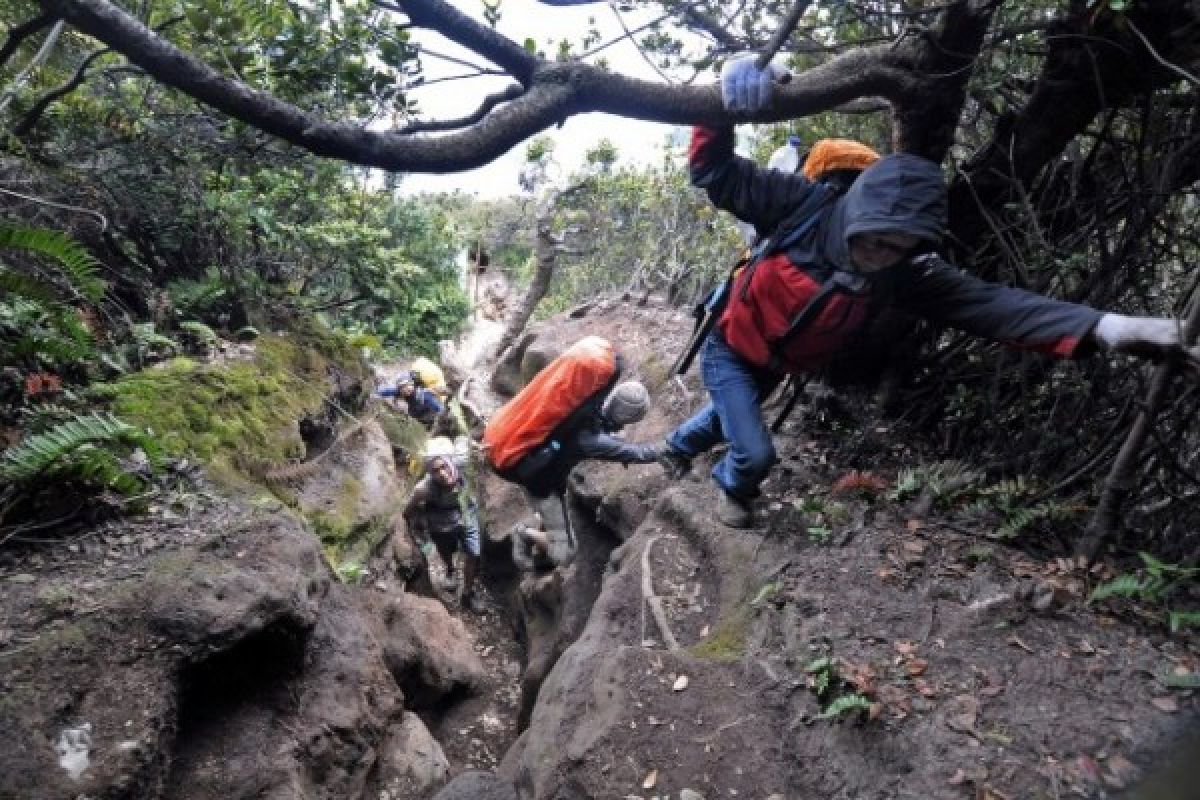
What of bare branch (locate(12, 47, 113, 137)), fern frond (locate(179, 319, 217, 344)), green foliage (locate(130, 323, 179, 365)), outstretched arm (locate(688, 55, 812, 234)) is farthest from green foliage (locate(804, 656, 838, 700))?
fern frond (locate(179, 319, 217, 344))

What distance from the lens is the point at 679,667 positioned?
405cm

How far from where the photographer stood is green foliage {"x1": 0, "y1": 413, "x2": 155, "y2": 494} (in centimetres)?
379

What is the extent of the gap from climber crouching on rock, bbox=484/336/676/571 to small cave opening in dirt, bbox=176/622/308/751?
291cm

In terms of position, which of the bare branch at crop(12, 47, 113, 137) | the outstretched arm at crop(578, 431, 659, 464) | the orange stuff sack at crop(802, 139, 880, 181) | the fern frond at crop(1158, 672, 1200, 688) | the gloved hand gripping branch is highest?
the bare branch at crop(12, 47, 113, 137)

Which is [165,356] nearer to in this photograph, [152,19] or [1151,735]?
[152,19]

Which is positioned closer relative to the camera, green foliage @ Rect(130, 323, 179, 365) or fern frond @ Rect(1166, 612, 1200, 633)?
fern frond @ Rect(1166, 612, 1200, 633)

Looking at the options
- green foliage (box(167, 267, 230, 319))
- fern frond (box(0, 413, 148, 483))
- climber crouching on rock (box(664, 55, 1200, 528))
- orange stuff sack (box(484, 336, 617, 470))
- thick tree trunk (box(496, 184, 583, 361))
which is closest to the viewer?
climber crouching on rock (box(664, 55, 1200, 528))

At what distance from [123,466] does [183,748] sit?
1.88 meters

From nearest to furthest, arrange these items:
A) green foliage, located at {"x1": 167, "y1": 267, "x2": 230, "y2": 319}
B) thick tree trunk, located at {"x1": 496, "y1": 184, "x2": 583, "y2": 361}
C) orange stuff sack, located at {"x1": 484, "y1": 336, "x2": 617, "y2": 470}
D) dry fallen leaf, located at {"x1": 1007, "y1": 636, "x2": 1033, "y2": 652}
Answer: dry fallen leaf, located at {"x1": 1007, "y1": 636, "x2": 1033, "y2": 652} < orange stuff sack, located at {"x1": 484, "y1": 336, "x2": 617, "y2": 470} < green foliage, located at {"x1": 167, "y1": 267, "x2": 230, "y2": 319} < thick tree trunk, located at {"x1": 496, "y1": 184, "x2": 583, "y2": 361}

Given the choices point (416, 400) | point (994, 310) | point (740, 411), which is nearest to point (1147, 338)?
point (994, 310)

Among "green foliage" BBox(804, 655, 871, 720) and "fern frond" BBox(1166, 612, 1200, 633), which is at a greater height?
"fern frond" BBox(1166, 612, 1200, 633)

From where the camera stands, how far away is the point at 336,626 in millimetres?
4988

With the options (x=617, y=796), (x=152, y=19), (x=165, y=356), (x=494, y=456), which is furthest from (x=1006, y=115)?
(x=165, y=356)

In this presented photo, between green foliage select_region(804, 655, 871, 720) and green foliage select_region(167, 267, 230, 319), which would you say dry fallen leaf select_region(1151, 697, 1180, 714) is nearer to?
green foliage select_region(804, 655, 871, 720)
